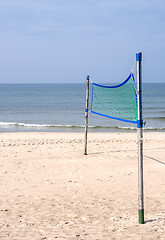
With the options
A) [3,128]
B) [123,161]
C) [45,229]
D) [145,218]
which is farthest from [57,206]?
[3,128]

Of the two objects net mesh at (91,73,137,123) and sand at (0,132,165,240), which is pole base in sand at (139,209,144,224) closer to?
sand at (0,132,165,240)

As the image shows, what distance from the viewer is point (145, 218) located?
521cm

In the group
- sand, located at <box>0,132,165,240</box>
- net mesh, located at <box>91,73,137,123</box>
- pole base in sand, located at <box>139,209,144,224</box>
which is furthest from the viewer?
net mesh, located at <box>91,73,137,123</box>

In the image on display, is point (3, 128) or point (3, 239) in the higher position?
point (3, 128)

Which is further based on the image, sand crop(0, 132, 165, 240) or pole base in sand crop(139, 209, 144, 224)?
pole base in sand crop(139, 209, 144, 224)

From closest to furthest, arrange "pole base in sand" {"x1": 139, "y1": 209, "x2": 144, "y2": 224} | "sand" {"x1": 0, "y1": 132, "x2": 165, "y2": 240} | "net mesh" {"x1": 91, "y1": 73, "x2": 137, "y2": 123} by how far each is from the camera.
Answer: "sand" {"x1": 0, "y1": 132, "x2": 165, "y2": 240} < "pole base in sand" {"x1": 139, "y1": 209, "x2": 144, "y2": 224} < "net mesh" {"x1": 91, "y1": 73, "x2": 137, "y2": 123}

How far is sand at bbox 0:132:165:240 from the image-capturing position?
4730mm

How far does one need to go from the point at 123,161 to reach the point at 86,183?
6.56 feet

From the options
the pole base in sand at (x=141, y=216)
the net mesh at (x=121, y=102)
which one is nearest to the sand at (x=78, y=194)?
the pole base in sand at (x=141, y=216)

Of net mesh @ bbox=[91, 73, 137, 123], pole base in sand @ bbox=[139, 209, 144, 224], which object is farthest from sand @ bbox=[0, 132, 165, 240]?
net mesh @ bbox=[91, 73, 137, 123]

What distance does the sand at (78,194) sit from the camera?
473cm

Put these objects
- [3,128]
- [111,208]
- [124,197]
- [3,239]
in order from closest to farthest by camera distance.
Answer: [3,239] → [111,208] → [124,197] → [3,128]

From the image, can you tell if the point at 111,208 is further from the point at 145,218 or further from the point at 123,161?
the point at 123,161

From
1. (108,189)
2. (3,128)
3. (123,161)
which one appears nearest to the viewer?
(108,189)
